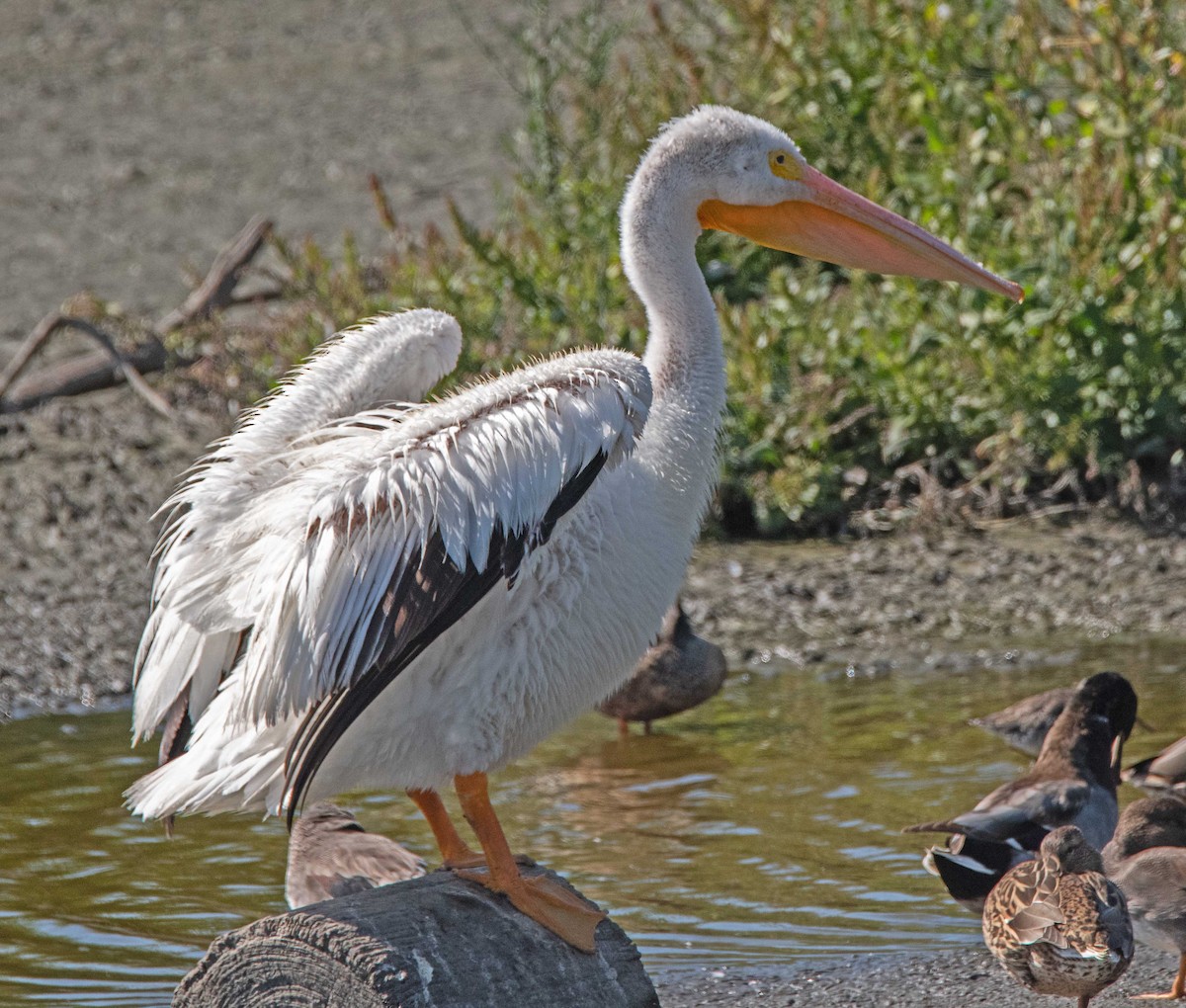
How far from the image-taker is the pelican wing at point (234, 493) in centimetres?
374

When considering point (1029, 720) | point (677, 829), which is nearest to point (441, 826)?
point (677, 829)

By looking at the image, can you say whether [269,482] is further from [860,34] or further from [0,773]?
[860,34]

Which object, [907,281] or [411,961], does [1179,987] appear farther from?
[907,281]

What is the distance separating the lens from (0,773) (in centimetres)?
616

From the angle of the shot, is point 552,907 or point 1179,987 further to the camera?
point 1179,987

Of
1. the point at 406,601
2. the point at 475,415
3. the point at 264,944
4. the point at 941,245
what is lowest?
the point at 264,944

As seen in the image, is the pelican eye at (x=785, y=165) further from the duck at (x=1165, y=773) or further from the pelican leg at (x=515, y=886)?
the duck at (x=1165, y=773)

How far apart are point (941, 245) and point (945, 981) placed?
175 centimetres

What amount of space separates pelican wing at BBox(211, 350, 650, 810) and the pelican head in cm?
76

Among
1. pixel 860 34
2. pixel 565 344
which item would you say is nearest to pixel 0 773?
pixel 565 344

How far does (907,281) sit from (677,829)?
3.50m

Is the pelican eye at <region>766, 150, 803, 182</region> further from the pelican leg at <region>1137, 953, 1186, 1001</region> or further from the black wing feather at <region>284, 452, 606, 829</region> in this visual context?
the pelican leg at <region>1137, 953, 1186, 1001</region>

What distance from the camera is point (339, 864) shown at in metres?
4.60

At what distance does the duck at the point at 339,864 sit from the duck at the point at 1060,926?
144cm
